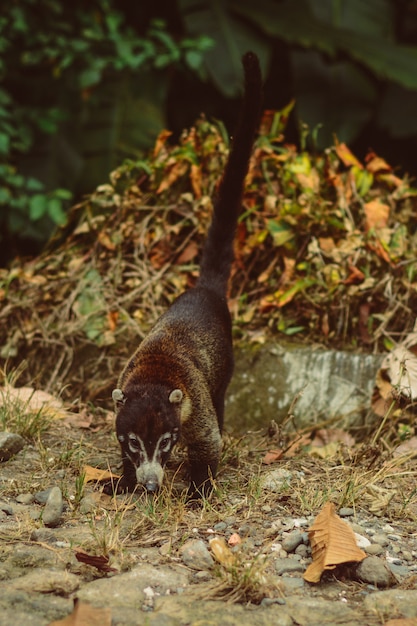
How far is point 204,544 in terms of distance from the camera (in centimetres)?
283

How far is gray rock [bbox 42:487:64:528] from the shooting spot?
2996 millimetres

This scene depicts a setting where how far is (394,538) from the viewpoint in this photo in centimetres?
301

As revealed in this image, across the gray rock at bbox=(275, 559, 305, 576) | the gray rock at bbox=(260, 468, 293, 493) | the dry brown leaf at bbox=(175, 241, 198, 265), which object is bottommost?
the gray rock at bbox=(275, 559, 305, 576)

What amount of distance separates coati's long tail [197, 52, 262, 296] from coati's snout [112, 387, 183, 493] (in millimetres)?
1097

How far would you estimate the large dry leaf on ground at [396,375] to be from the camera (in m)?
4.11

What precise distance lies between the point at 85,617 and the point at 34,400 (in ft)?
7.40

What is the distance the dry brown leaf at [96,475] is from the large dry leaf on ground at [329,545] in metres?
1.01

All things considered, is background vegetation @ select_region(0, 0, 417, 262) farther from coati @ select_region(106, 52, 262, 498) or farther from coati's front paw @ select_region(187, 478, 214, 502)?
coati's front paw @ select_region(187, 478, 214, 502)

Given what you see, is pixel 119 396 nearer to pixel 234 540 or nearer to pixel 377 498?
pixel 234 540

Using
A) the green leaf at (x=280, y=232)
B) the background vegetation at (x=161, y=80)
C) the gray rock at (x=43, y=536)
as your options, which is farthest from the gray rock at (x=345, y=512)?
the background vegetation at (x=161, y=80)

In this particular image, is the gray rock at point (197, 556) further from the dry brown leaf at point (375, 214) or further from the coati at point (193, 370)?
the dry brown leaf at point (375, 214)

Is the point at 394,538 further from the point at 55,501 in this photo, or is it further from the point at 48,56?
the point at 48,56

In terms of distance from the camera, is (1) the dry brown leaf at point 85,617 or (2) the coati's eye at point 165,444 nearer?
(1) the dry brown leaf at point 85,617

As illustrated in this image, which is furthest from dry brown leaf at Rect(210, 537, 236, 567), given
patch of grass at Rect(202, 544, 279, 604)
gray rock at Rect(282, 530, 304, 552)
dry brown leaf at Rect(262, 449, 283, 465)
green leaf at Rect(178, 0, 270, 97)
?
green leaf at Rect(178, 0, 270, 97)
